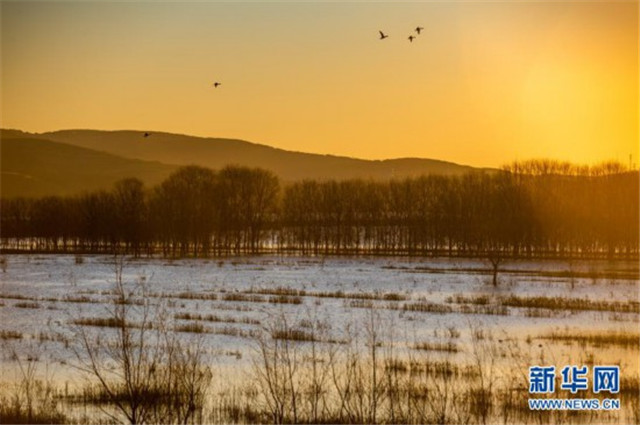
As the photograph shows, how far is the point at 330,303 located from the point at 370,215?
84.6m

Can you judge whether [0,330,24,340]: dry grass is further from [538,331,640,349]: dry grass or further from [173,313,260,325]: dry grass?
[538,331,640,349]: dry grass

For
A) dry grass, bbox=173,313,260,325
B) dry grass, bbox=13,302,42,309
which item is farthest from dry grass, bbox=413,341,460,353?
dry grass, bbox=13,302,42,309

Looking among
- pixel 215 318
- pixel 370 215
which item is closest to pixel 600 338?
pixel 215 318

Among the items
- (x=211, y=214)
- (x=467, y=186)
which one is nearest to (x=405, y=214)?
(x=467, y=186)

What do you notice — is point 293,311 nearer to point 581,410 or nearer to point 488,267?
point 581,410

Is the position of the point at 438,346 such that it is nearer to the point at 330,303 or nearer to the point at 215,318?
the point at 215,318

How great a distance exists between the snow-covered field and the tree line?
74.0 feet

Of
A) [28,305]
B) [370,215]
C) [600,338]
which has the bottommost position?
[600,338]

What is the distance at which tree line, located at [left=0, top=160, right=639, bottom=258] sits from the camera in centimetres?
9012

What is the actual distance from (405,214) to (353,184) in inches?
718

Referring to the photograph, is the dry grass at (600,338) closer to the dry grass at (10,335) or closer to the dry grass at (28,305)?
the dry grass at (10,335)

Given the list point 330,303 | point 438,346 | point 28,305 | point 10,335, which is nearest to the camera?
point 438,346

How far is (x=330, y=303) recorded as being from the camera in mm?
38469

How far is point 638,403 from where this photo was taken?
1728cm
